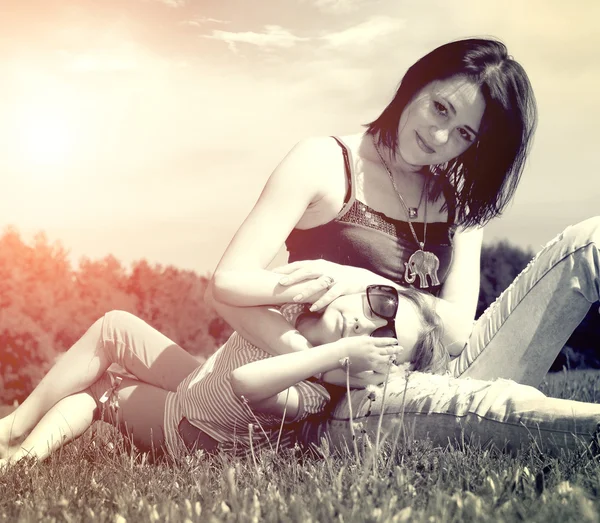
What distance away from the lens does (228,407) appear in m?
2.94

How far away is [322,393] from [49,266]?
10.0ft

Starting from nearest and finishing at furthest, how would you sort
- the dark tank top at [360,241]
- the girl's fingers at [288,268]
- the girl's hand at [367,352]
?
the girl's hand at [367,352] < the girl's fingers at [288,268] < the dark tank top at [360,241]

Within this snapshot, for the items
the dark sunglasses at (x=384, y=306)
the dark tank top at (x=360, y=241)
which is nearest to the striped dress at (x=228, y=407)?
the dark sunglasses at (x=384, y=306)

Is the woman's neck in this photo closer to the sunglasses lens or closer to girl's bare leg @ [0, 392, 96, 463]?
the sunglasses lens

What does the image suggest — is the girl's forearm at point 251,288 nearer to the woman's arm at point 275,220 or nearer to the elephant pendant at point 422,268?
the woman's arm at point 275,220

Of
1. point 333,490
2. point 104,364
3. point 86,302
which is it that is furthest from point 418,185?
point 86,302

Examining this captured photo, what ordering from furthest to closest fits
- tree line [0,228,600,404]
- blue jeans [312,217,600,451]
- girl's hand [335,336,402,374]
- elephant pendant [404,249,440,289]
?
tree line [0,228,600,404]
elephant pendant [404,249,440,289]
girl's hand [335,336,402,374]
blue jeans [312,217,600,451]

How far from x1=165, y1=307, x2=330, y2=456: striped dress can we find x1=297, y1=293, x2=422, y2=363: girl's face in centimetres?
14

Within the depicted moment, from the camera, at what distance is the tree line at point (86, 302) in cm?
538

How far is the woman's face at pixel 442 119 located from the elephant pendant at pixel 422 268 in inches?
18.2

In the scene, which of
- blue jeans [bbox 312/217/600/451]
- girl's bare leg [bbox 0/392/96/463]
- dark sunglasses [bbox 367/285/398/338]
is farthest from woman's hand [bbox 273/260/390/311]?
girl's bare leg [bbox 0/392/96/463]

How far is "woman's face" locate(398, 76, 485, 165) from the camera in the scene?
3387 millimetres

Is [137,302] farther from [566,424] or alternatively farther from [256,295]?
[566,424]

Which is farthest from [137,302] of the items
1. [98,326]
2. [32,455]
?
[32,455]
